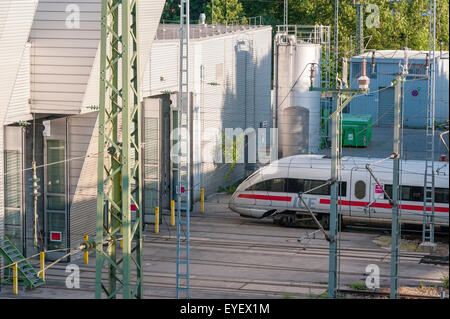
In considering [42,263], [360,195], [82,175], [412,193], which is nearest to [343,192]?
[360,195]

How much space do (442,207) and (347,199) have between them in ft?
9.14

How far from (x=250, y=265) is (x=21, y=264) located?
19.2ft

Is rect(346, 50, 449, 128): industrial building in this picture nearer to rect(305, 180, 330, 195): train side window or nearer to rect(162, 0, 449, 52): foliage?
rect(162, 0, 449, 52): foliage

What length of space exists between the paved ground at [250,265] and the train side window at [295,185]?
4.03ft

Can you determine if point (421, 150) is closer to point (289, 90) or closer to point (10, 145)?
point (289, 90)

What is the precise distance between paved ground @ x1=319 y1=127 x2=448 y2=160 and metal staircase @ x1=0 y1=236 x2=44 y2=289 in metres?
19.2

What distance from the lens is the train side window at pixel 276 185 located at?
2867 centimetres

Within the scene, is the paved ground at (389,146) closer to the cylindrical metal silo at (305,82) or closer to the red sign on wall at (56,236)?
the cylindrical metal silo at (305,82)

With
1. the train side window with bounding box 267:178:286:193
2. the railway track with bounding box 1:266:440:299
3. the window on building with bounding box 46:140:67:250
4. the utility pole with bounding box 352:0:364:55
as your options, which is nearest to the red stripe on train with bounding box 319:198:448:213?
the train side window with bounding box 267:178:286:193

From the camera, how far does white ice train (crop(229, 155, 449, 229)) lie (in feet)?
90.1

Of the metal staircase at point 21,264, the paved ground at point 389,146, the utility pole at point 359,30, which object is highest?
the utility pole at point 359,30

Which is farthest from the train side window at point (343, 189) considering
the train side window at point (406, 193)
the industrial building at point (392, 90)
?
the industrial building at point (392, 90)
